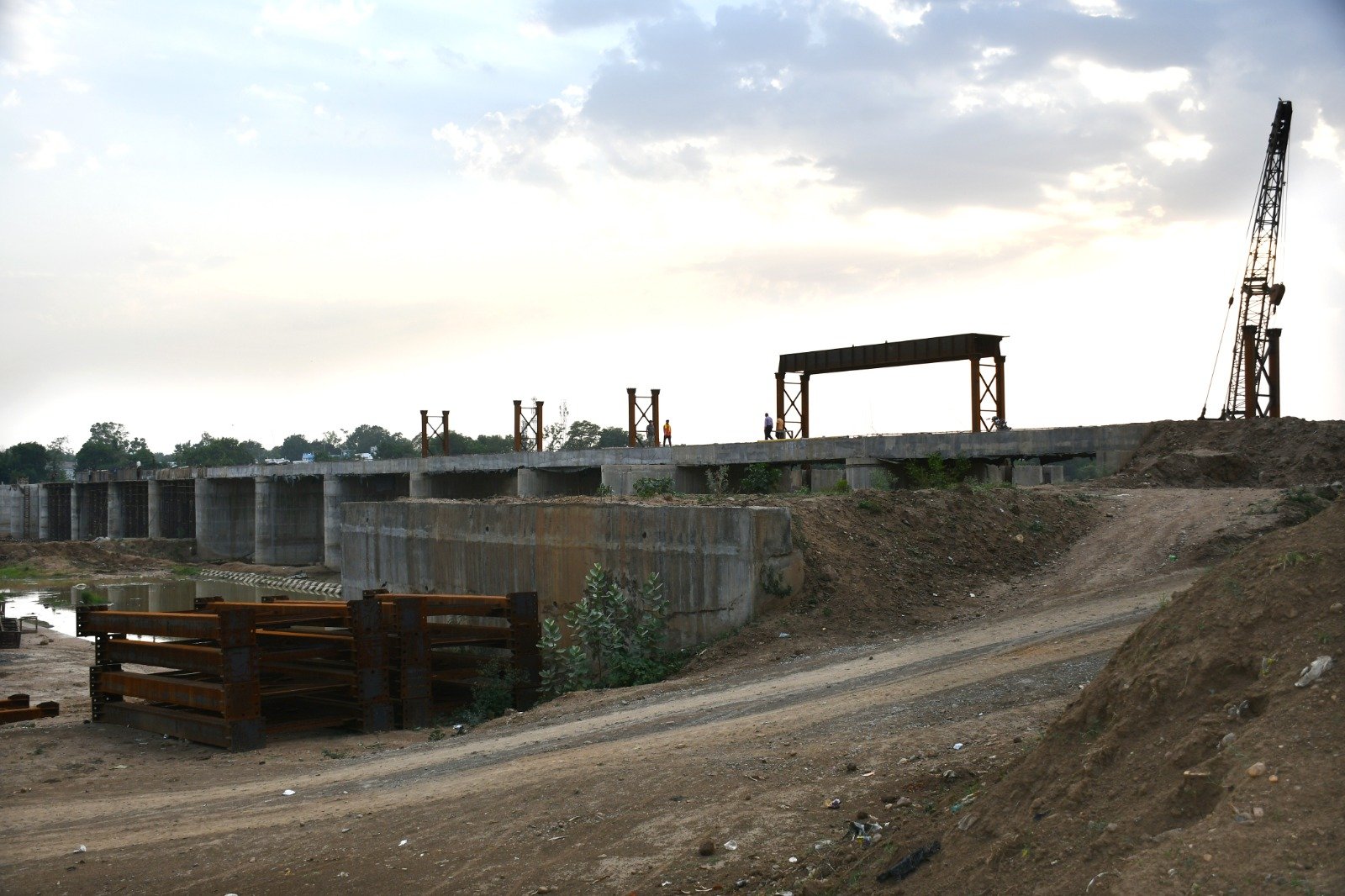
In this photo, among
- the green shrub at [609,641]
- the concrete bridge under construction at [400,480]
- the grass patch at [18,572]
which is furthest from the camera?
the grass patch at [18,572]

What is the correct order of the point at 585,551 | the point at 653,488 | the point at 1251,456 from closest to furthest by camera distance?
the point at 585,551 < the point at 1251,456 < the point at 653,488

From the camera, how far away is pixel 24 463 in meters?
117

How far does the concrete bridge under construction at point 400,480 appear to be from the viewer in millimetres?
26344

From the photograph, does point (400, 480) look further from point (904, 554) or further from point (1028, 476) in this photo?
point (904, 554)

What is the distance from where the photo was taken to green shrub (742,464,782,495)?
27.4 meters

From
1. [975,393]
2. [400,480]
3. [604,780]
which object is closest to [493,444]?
[400,480]

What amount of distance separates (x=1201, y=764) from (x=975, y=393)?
26.2 meters

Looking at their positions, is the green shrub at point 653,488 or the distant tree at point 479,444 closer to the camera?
the green shrub at point 653,488

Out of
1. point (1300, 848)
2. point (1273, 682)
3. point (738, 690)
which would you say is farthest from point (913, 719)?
point (1300, 848)

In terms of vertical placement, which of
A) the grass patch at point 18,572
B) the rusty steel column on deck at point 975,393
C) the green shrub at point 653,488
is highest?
the rusty steel column on deck at point 975,393

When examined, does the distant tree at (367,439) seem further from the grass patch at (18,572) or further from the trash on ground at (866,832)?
the trash on ground at (866,832)

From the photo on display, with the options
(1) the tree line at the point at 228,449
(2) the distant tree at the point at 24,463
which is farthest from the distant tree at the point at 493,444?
(2) the distant tree at the point at 24,463

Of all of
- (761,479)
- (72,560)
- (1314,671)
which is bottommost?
(72,560)

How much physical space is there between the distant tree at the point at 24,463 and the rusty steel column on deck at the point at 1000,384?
114036 millimetres
